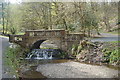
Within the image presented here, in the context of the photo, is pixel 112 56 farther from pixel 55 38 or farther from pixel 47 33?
pixel 47 33

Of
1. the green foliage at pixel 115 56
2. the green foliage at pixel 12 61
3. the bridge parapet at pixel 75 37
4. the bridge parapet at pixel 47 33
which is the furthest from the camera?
the bridge parapet at pixel 47 33

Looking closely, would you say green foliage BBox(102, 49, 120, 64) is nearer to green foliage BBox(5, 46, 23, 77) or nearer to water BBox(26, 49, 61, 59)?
water BBox(26, 49, 61, 59)

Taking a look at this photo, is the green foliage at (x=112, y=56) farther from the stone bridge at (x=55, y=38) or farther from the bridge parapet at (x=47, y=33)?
the bridge parapet at (x=47, y=33)

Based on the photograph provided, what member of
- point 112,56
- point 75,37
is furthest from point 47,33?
point 112,56

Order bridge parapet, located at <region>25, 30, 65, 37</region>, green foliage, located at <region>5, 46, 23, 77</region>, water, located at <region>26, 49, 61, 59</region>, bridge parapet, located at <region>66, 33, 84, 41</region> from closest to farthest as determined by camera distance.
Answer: green foliage, located at <region>5, 46, 23, 77</region>
bridge parapet, located at <region>66, 33, 84, 41</region>
water, located at <region>26, 49, 61, 59</region>
bridge parapet, located at <region>25, 30, 65, 37</region>

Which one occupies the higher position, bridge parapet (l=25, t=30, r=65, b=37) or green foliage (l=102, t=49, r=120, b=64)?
bridge parapet (l=25, t=30, r=65, b=37)


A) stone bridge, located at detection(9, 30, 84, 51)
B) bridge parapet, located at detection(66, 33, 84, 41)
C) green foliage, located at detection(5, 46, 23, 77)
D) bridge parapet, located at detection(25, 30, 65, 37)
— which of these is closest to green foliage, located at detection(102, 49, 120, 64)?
bridge parapet, located at detection(66, 33, 84, 41)

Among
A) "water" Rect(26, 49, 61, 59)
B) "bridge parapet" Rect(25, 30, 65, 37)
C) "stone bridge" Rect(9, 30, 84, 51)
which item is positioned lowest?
"water" Rect(26, 49, 61, 59)

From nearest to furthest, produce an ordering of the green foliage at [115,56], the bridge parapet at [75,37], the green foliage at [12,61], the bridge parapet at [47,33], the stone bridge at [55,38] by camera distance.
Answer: the green foliage at [12,61]
the green foliage at [115,56]
the bridge parapet at [75,37]
the stone bridge at [55,38]
the bridge parapet at [47,33]

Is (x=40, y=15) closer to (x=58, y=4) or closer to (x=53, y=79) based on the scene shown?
(x=58, y=4)

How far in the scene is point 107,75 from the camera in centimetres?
1076

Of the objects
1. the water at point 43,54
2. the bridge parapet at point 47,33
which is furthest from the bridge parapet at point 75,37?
the water at point 43,54

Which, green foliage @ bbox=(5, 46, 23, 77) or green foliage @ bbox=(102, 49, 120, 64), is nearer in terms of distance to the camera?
green foliage @ bbox=(5, 46, 23, 77)

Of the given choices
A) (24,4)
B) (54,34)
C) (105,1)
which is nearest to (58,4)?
(24,4)
